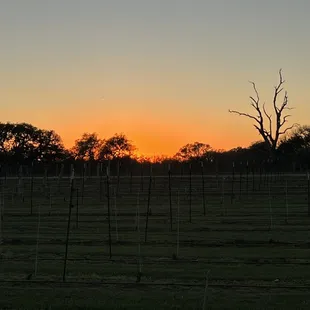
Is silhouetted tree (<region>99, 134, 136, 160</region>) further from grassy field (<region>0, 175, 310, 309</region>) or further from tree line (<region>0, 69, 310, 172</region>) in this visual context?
grassy field (<region>0, 175, 310, 309</region>)

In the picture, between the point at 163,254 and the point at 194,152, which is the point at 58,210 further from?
the point at 194,152

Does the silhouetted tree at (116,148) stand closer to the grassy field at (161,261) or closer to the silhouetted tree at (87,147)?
the silhouetted tree at (87,147)

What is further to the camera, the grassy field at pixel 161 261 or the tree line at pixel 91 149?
the tree line at pixel 91 149

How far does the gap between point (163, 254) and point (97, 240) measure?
3492 mm

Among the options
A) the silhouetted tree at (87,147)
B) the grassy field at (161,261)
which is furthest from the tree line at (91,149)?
the grassy field at (161,261)

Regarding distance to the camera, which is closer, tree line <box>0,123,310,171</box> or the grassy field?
the grassy field

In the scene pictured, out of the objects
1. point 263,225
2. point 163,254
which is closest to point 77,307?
point 163,254

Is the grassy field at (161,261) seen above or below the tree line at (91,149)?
below

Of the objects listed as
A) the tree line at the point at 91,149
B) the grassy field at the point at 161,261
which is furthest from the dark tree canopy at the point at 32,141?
the grassy field at the point at 161,261

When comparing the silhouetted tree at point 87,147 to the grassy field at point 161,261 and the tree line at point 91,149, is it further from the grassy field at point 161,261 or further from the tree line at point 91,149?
the grassy field at point 161,261

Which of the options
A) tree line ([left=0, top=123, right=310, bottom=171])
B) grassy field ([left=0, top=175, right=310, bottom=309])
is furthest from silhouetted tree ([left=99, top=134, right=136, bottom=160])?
grassy field ([left=0, top=175, right=310, bottom=309])

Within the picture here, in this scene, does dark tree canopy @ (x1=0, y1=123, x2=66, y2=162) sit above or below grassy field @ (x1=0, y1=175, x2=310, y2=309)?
above

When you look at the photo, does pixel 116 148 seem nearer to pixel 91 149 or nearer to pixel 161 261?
pixel 91 149

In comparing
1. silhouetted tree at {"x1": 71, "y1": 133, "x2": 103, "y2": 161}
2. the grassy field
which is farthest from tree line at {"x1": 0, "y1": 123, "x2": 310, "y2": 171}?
the grassy field
